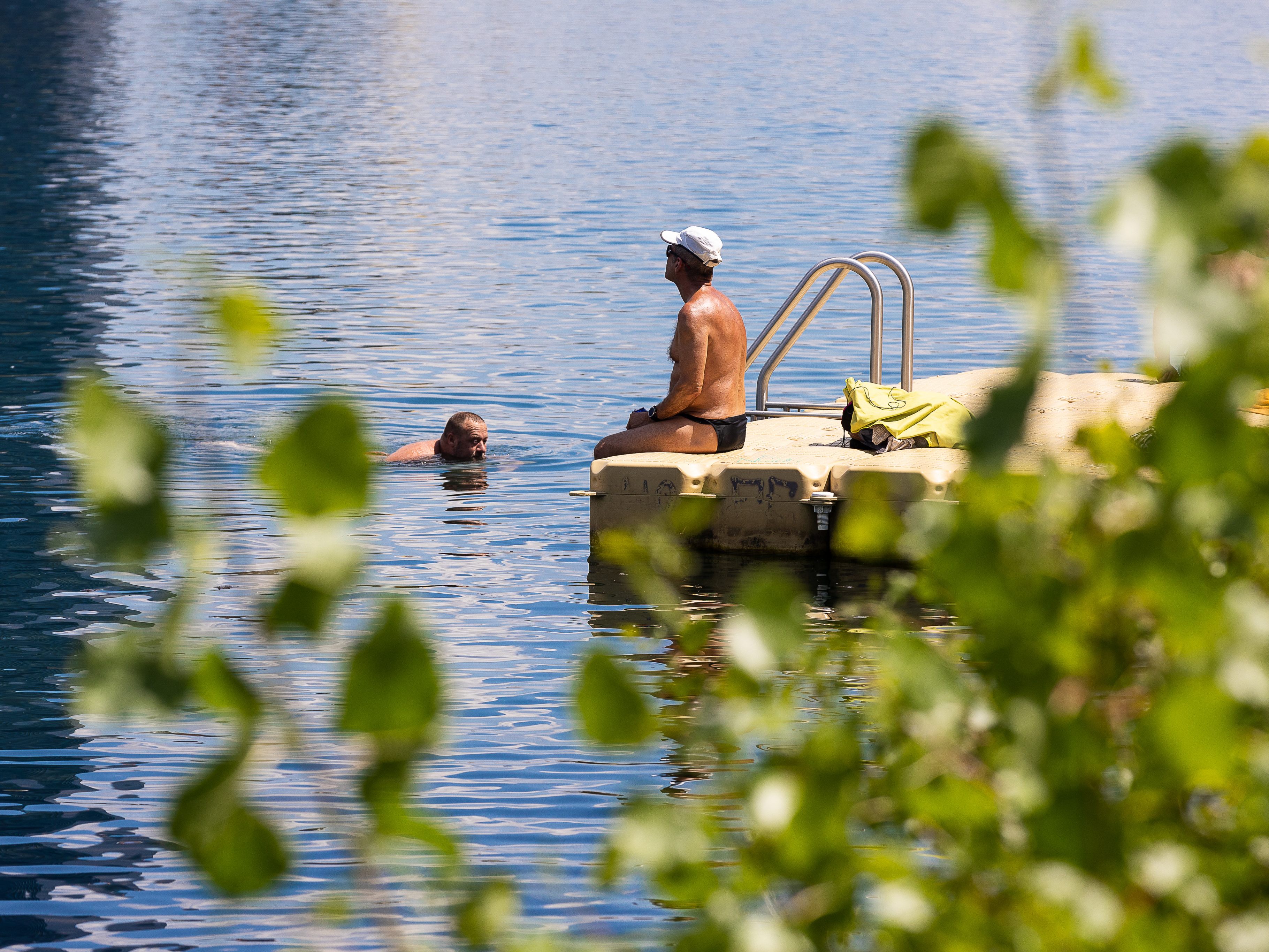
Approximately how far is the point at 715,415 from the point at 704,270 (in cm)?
81

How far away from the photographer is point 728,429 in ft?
31.2

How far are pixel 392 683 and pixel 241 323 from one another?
0.39 m

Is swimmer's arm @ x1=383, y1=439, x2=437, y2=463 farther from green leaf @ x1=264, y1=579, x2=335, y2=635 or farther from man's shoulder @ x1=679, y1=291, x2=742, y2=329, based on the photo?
green leaf @ x1=264, y1=579, x2=335, y2=635

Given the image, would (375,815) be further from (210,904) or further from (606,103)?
(606,103)

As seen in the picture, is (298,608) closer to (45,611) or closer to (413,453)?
(45,611)

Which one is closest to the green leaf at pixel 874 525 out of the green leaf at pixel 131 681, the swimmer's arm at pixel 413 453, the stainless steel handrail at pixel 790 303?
the green leaf at pixel 131 681

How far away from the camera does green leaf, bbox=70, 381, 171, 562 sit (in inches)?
58.1

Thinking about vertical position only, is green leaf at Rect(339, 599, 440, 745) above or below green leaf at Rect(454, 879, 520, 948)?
above

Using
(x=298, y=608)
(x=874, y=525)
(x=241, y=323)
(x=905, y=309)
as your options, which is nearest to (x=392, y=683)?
(x=298, y=608)

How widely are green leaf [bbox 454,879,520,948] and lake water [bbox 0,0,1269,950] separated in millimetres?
81

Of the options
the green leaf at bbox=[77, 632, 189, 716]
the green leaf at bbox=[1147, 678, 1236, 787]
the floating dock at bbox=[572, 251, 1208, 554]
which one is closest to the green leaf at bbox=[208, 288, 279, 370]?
the green leaf at bbox=[77, 632, 189, 716]

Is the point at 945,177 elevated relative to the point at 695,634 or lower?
elevated

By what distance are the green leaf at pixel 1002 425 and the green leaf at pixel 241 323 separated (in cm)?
66

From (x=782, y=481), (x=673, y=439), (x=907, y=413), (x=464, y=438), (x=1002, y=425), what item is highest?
(x=1002, y=425)
